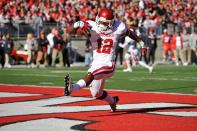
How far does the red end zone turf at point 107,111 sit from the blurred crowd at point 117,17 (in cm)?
1476

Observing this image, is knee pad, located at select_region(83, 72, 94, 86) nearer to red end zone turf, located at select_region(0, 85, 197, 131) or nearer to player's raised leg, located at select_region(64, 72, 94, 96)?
player's raised leg, located at select_region(64, 72, 94, 96)

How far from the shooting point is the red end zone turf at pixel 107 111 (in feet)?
20.0

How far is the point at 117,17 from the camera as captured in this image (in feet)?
97.6

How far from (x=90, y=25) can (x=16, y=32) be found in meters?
20.5

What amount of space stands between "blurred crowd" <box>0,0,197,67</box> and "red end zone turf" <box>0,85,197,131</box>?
14.8 metres

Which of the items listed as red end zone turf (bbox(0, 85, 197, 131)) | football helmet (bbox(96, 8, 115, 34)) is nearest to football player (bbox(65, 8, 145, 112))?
football helmet (bbox(96, 8, 115, 34))

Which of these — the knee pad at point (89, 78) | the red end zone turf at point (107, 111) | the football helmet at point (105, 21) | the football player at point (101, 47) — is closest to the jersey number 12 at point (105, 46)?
the football player at point (101, 47)

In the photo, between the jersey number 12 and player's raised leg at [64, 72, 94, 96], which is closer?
player's raised leg at [64, 72, 94, 96]

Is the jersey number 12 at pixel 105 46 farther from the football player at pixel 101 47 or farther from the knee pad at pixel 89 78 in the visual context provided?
the knee pad at pixel 89 78

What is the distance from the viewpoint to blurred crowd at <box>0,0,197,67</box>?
26766mm

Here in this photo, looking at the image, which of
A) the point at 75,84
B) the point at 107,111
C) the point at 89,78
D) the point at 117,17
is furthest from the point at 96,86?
the point at 117,17

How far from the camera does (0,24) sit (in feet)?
84.2

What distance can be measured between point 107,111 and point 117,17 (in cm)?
2252

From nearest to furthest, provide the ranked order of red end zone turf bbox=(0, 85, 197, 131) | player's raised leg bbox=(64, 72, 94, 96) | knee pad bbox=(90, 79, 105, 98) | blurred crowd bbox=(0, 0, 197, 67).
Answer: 1. red end zone turf bbox=(0, 85, 197, 131)
2. player's raised leg bbox=(64, 72, 94, 96)
3. knee pad bbox=(90, 79, 105, 98)
4. blurred crowd bbox=(0, 0, 197, 67)
